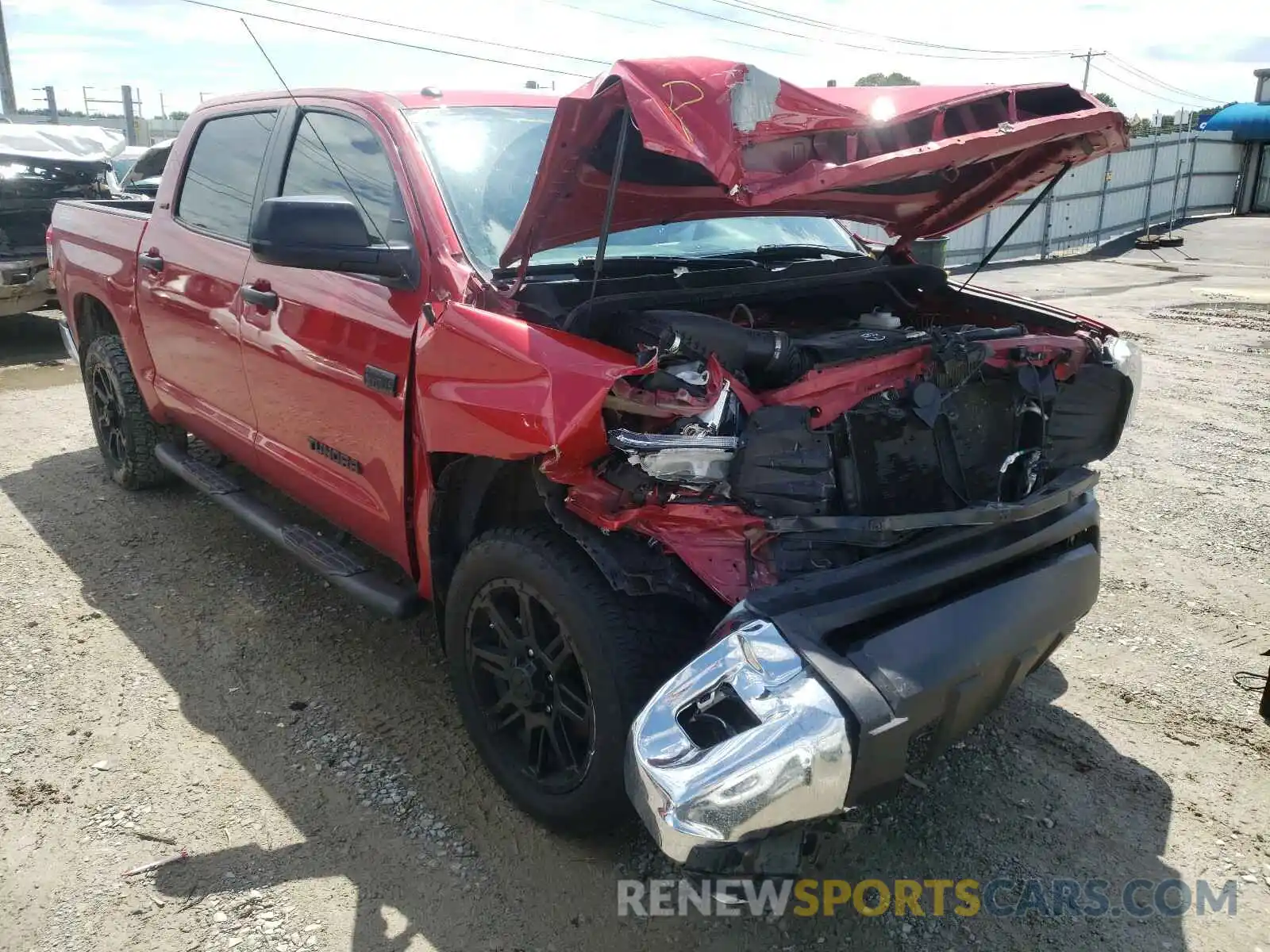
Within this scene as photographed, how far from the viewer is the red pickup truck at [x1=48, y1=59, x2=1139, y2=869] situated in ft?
6.93

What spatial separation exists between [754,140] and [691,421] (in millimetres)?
674

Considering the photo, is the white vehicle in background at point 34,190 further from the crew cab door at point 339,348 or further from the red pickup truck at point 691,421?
the red pickup truck at point 691,421

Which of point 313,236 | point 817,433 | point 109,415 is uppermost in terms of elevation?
point 313,236

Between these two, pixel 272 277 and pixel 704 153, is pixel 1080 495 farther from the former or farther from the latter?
pixel 272 277

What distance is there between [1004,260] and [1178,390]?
36.0ft

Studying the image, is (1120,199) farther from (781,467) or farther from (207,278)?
(781,467)

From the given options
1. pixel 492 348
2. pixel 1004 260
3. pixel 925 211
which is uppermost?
pixel 925 211

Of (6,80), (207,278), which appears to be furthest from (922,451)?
(6,80)

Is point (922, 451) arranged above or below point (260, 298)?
below

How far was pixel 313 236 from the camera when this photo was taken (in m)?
2.65

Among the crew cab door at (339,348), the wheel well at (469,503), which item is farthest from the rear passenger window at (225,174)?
the wheel well at (469,503)

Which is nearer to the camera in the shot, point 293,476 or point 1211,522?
point 293,476

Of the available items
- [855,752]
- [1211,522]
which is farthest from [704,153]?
[1211,522]

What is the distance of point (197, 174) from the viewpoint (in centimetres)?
438
